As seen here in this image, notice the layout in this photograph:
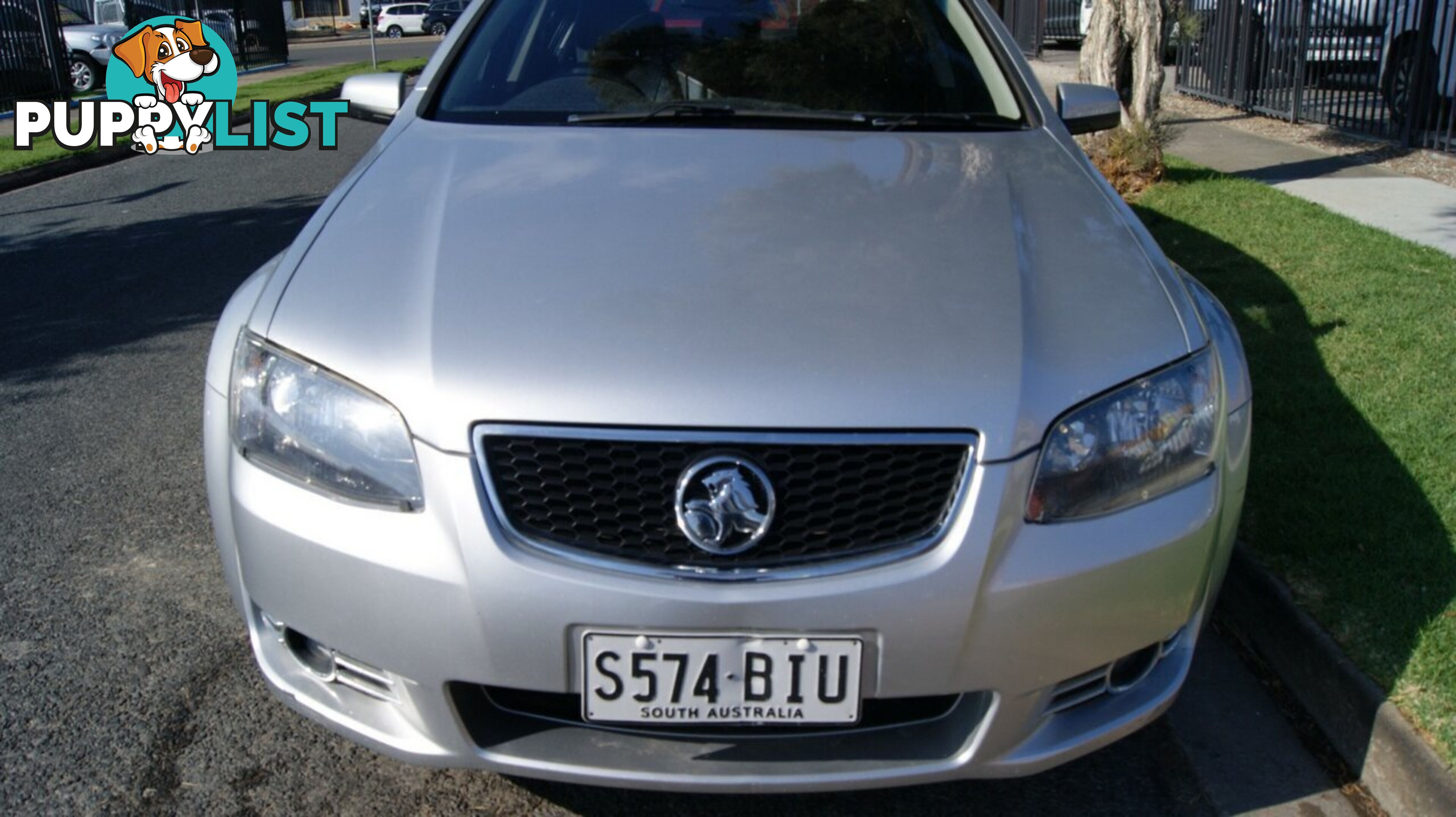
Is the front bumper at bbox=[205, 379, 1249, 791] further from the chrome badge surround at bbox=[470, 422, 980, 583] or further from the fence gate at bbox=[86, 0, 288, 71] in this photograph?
the fence gate at bbox=[86, 0, 288, 71]

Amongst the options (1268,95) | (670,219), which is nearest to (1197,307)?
(670,219)

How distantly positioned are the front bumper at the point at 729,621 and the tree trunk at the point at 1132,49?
6864mm

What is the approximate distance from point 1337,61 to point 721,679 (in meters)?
11.4

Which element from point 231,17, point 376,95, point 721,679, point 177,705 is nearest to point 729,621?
point 721,679

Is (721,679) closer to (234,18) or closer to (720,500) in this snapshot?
(720,500)

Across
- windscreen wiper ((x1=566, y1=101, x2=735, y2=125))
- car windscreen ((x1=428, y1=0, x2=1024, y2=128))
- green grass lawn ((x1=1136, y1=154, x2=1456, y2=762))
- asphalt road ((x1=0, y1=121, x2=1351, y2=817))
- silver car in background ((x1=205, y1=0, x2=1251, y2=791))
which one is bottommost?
asphalt road ((x1=0, y1=121, x2=1351, y2=817))

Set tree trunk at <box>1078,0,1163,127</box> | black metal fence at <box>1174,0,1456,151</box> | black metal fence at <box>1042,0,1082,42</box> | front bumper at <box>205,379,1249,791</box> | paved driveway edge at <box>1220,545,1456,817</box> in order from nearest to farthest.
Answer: front bumper at <box>205,379,1249,791</box> < paved driveway edge at <box>1220,545,1456,817</box> < tree trunk at <box>1078,0,1163,127</box> < black metal fence at <box>1174,0,1456,151</box> < black metal fence at <box>1042,0,1082,42</box>

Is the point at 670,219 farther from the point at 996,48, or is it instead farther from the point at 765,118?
the point at 996,48

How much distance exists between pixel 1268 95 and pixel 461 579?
12.4m

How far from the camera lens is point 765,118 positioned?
11.0 ft

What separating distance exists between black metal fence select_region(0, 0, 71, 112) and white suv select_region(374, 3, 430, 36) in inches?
1508

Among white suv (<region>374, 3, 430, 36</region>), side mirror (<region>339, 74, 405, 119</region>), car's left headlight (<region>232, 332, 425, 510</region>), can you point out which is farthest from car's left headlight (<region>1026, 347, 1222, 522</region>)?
white suv (<region>374, 3, 430, 36</region>)

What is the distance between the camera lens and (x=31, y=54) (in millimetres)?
17625

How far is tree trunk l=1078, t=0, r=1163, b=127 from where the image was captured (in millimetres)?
8531
